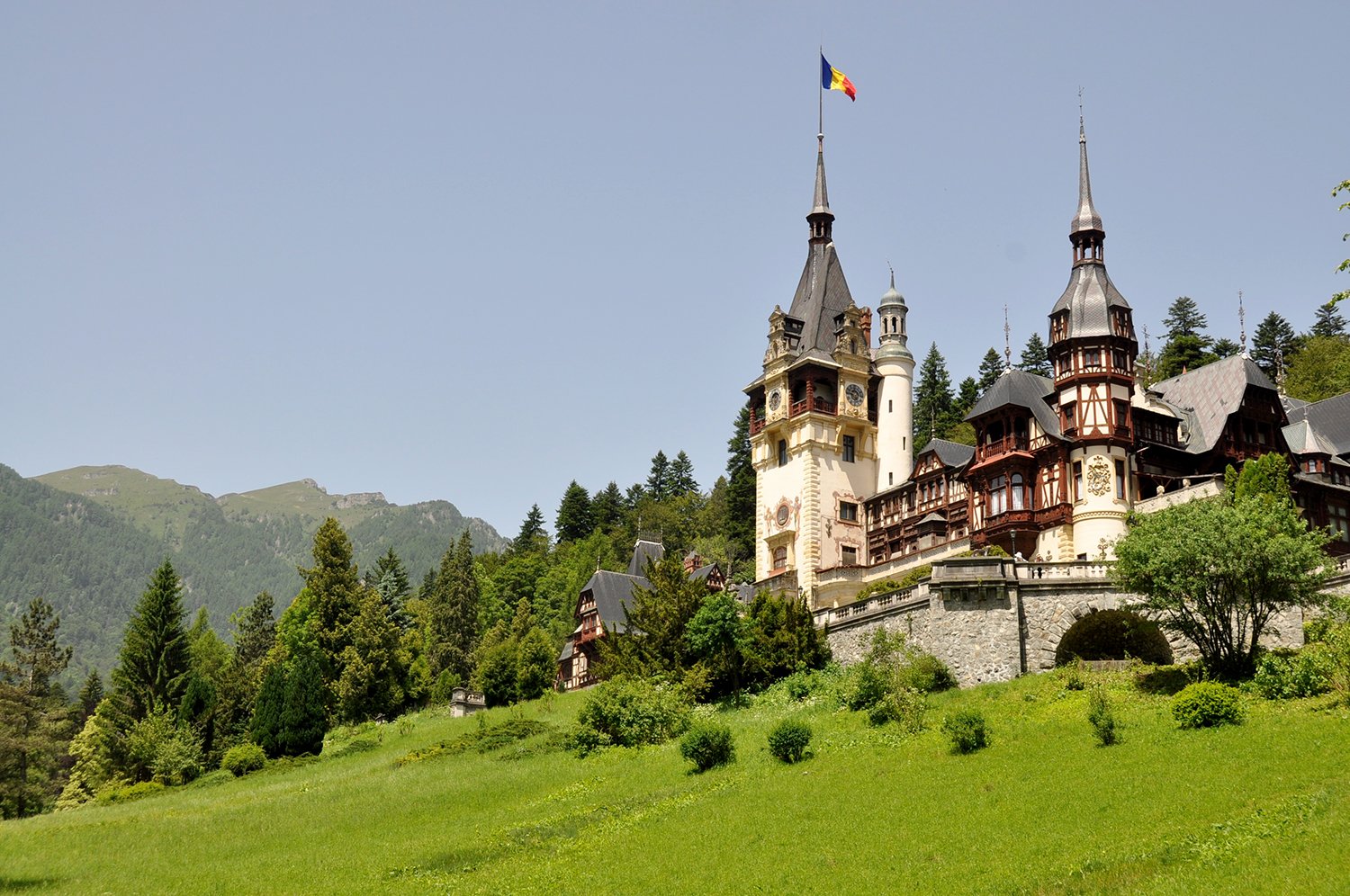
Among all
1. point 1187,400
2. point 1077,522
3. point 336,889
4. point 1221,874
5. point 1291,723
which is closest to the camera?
point 1221,874

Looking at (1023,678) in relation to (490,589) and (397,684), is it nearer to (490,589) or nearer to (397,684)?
(397,684)

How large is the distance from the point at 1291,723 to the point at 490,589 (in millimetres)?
80242

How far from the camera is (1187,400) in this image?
6425 cm

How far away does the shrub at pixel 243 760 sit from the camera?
5884cm

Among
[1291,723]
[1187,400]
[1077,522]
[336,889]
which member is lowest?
[336,889]

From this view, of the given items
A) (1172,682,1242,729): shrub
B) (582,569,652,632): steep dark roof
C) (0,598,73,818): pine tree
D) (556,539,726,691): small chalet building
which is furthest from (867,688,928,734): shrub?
(0,598,73,818): pine tree

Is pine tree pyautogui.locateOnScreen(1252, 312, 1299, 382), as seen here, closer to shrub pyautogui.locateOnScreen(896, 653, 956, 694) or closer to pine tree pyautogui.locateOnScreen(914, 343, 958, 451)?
pine tree pyautogui.locateOnScreen(914, 343, 958, 451)

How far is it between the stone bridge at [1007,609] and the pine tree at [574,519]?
78.5 m

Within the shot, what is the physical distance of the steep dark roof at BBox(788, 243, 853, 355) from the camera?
7538cm

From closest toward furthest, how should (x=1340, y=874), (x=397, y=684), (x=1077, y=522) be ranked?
1. (x=1340, y=874)
2. (x=1077, y=522)
3. (x=397, y=684)

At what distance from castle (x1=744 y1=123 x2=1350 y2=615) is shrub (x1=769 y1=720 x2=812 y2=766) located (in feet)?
60.6

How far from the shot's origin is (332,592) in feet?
246

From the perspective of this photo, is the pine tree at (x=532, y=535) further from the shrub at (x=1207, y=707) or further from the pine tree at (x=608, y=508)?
the shrub at (x=1207, y=707)

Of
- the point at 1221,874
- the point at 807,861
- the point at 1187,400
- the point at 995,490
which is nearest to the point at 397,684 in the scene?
the point at 995,490
